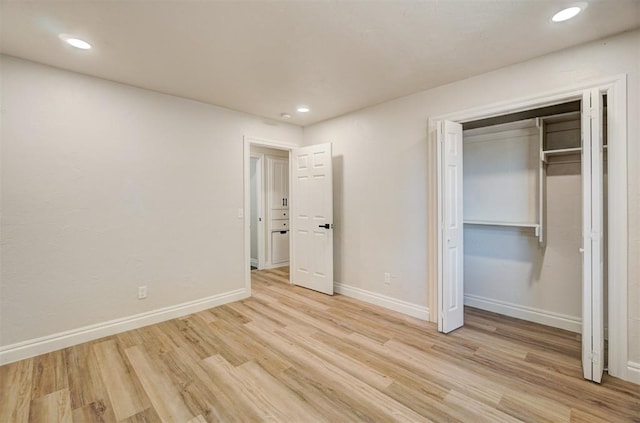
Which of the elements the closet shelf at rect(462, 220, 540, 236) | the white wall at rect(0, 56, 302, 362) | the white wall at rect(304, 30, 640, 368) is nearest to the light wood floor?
the white wall at rect(0, 56, 302, 362)

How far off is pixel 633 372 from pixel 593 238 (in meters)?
1.00

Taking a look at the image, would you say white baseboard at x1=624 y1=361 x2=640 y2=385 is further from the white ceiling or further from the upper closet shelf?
the white ceiling

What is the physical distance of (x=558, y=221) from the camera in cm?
303

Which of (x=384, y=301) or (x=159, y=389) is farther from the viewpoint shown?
(x=384, y=301)

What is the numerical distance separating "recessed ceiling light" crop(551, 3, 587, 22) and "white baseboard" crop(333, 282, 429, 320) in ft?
8.94

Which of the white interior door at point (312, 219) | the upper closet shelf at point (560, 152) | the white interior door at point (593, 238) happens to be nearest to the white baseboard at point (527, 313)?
the white interior door at point (593, 238)

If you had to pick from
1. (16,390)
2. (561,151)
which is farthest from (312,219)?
(16,390)

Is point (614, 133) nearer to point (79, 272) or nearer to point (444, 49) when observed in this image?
point (444, 49)

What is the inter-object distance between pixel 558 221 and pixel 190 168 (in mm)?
4083

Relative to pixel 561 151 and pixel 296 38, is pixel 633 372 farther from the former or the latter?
pixel 296 38

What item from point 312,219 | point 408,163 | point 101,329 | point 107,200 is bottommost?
point 101,329

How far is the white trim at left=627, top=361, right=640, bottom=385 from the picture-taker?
2.07m

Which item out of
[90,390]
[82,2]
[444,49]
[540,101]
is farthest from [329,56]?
[90,390]

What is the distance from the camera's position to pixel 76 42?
221cm
